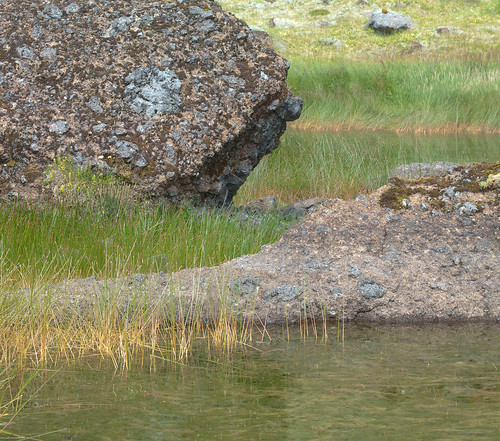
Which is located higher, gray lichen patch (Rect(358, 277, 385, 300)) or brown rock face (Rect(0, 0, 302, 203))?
brown rock face (Rect(0, 0, 302, 203))

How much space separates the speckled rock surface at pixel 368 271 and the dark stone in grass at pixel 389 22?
3566 cm

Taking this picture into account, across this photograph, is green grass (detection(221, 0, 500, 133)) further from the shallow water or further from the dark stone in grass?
the dark stone in grass

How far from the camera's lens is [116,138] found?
6.20m

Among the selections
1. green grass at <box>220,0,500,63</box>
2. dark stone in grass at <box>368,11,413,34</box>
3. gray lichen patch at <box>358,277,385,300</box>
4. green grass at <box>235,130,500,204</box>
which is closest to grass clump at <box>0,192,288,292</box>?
gray lichen patch at <box>358,277,385,300</box>

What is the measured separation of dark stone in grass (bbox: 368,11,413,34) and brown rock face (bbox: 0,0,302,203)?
34255mm

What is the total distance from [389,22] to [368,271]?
121 feet

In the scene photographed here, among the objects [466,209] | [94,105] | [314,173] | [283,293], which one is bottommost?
[283,293]

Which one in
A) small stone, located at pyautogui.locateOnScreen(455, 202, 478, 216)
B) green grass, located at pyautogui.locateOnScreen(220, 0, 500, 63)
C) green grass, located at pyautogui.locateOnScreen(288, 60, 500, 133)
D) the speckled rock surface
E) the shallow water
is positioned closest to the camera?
the shallow water

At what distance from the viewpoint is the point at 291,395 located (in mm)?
3021

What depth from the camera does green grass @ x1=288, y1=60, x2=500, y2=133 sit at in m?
17.7

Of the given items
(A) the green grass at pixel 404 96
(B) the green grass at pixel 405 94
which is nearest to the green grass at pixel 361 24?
(B) the green grass at pixel 405 94

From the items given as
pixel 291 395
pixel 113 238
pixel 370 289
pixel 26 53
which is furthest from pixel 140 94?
pixel 291 395

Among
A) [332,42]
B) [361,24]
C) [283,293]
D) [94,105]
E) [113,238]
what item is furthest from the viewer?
[361,24]

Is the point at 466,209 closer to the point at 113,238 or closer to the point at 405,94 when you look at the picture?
the point at 113,238
